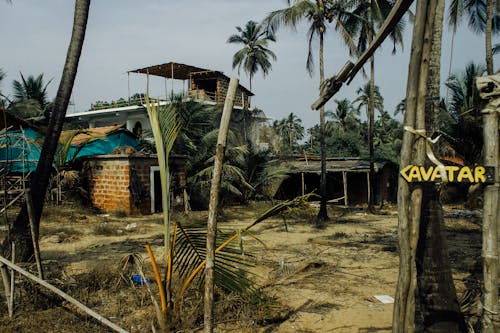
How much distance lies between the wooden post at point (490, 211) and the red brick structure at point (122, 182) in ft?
40.6

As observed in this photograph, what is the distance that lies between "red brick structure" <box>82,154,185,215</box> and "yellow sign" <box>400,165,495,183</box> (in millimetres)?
12271

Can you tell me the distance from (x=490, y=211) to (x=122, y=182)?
12632mm

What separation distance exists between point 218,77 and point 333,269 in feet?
57.4

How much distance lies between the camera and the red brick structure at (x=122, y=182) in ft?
44.4

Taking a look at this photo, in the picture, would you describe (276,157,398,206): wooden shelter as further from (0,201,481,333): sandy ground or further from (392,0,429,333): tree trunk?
(392,0,429,333): tree trunk

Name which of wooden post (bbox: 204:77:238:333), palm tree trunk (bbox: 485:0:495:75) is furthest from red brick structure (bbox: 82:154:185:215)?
palm tree trunk (bbox: 485:0:495:75)

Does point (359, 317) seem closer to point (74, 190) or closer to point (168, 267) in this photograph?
point (168, 267)

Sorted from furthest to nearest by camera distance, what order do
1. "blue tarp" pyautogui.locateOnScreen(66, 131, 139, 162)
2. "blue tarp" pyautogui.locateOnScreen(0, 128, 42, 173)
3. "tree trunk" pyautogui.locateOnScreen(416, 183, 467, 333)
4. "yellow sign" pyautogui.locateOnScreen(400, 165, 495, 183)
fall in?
"blue tarp" pyautogui.locateOnScreen(66, 131, 139, 162) → "blue tarp" pyautogui.locateOnScreen(0, 128, 42, 173) → "tree trunk" pyautogui.locateOnScreen(416, 183, 467, 333) → "yellow sign" pyautogui.locateOnScreen(400, 165, 495, 183)

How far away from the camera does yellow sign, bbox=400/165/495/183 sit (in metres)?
2.29

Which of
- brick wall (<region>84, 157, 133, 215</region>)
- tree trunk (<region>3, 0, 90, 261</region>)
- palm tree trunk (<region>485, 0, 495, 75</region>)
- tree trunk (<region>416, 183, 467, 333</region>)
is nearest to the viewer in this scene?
tree trunk (<region>416, 183, 467, 333</region>)

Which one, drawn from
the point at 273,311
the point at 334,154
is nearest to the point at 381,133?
the point at 334,154

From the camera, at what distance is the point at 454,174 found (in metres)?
2.29

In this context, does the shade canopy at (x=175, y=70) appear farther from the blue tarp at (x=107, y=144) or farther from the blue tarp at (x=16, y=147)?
the blue tarp at (x=16, y=147)

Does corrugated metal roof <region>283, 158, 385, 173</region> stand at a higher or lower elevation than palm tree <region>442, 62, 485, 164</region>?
lower
